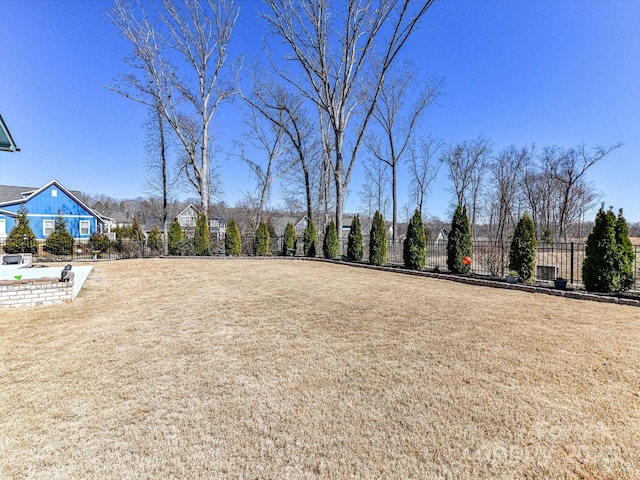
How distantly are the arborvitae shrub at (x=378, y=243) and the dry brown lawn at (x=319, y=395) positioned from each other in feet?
23.5

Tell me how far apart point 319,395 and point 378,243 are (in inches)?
388

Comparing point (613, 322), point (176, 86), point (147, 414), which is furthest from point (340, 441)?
point (176, 86)

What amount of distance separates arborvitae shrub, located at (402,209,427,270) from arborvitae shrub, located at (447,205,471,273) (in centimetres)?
110

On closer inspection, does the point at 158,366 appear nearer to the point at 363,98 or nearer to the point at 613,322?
the point at 613,322

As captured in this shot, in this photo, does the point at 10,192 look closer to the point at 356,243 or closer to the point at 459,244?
the point at 356,243

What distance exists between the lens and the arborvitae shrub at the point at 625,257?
6.00m

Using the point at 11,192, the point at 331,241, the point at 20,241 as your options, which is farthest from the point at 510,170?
the point at 11,192

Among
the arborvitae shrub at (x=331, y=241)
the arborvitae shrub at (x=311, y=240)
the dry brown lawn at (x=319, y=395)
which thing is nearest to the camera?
the dry brown lawn at (x=319, y=395)

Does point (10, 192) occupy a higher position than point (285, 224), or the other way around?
point (10, 192)

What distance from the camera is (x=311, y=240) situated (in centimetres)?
1589

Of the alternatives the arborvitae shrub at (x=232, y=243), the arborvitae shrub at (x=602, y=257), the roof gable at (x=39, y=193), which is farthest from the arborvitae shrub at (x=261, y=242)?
the roof gable at (x=39, y=193)

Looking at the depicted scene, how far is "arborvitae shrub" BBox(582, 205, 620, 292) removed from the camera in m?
6.03

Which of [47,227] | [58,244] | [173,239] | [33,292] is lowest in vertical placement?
[33,292]

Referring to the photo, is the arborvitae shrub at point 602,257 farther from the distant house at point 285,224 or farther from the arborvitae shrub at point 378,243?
the distant house at point 285,224
